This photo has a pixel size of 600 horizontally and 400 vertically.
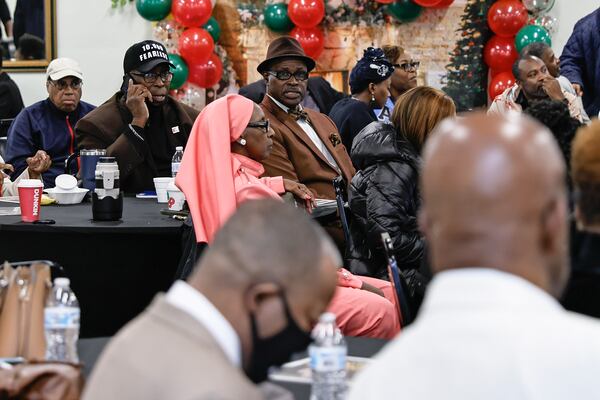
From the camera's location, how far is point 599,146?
6.23 feet

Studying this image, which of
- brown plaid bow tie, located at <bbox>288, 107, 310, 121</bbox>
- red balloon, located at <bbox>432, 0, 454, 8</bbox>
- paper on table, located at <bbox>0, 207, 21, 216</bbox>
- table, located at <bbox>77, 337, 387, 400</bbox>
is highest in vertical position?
red balloon, located at <bbox>432, 0, 454, 8</bbox>

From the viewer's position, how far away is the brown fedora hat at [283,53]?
551cm

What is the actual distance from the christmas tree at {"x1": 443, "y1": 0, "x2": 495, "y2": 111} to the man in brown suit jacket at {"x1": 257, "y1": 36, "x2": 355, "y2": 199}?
3.47 meters

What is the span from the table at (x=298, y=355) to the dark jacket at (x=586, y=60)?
4.54 meters

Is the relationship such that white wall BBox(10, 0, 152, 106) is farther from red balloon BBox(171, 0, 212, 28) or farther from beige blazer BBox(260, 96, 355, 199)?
beige blazer BBox(260, 96, 355, 199)

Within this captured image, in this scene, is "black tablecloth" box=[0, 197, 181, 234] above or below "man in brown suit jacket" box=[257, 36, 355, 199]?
below

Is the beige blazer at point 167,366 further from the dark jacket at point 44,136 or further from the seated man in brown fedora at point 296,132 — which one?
the dark jacket at point 44,136

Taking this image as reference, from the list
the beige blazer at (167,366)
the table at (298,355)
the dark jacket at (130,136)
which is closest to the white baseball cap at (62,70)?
the dark jacket at (130,136)

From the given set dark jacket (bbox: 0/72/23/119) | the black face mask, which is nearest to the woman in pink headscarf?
→ the black face mask

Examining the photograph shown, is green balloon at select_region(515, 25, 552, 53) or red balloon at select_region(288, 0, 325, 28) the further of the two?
red balloon at select_region(288, 0, 325, 28)

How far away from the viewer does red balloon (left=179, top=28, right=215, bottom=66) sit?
8477mm

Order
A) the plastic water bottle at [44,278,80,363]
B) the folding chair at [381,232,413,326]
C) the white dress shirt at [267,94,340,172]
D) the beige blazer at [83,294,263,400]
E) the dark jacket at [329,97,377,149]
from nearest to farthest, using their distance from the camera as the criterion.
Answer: the beige blazer at [83,294,263,400]
the plastic water bottle at [44,278,80,363]
the folding chair at [381,232,413,326]
the white dress shirt at [267,94,340,172]
the dark jacket at [329,97,377,149]

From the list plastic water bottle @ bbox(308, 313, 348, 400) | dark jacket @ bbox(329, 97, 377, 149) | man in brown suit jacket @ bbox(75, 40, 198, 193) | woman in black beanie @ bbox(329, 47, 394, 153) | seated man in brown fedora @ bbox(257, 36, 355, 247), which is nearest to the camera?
plastic water bottle @ bbox(308, 313, 348, 400)

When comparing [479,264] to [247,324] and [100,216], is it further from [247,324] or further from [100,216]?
[100,216]
